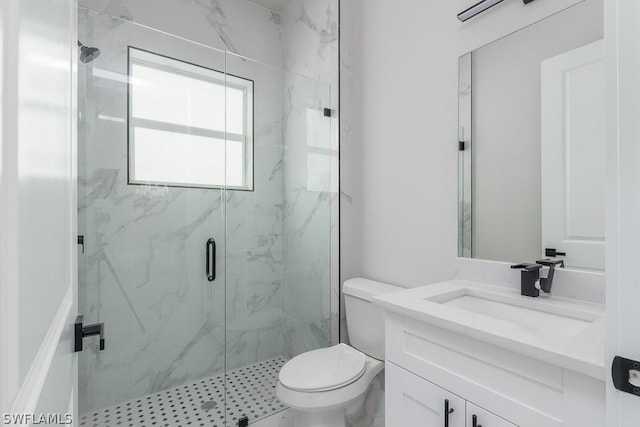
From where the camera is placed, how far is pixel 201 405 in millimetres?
1725

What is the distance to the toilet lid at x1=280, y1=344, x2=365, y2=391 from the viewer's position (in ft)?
4.34

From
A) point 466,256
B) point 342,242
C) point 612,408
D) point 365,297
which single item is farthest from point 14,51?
point 342,242

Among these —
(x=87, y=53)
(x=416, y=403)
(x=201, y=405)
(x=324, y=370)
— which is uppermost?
(x=87, y=53)

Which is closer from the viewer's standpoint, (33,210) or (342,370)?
(33,210)

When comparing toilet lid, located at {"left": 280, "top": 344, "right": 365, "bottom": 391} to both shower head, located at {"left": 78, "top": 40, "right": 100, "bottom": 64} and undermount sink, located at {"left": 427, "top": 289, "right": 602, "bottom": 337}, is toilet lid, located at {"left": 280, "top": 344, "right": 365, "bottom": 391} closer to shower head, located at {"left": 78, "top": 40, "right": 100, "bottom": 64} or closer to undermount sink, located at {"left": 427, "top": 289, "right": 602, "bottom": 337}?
undermount sink, located at {"left": 427, "top": 289, "right": 602, "bottom": 337}

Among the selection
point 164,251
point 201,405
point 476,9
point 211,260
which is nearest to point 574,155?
point 476,9

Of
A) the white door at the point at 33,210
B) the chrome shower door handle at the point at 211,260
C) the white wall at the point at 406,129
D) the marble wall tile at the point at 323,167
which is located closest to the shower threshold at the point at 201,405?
the marble wall tile at the point at 323,167

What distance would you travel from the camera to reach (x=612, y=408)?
56 centimetres

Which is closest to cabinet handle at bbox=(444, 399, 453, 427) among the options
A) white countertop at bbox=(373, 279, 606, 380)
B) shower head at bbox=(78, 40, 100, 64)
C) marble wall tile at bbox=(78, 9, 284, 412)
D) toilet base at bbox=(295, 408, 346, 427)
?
white countertop at bbox=(373, 279, 606, 380)

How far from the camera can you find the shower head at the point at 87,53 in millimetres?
1505

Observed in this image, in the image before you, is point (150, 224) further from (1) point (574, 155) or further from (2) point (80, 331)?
(1) point (574, 155)

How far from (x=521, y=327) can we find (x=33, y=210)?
3.45ft

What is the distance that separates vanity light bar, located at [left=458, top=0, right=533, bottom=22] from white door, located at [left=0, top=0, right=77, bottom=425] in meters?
1.42

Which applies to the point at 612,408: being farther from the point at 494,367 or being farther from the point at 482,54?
the point at 482,54
